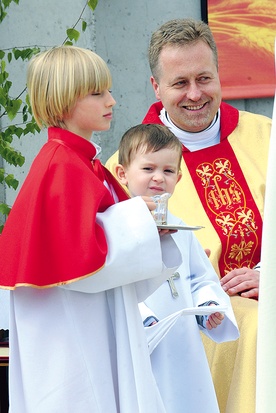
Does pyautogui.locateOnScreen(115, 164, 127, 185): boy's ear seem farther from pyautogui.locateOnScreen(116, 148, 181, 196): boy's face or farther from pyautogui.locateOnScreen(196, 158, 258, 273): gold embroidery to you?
pyautogui.locateOnScreen(196, 158, 258, 273): gold embroidery

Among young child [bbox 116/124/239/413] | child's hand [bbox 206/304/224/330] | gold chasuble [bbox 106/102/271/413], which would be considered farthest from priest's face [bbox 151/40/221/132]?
child's hand [bbox 206/304/224/330]

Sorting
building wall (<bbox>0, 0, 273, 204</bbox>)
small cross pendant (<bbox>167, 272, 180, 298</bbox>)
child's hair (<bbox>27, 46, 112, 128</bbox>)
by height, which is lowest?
small cross pendant (<bbox>167, 272, 180, 298</bbox>)

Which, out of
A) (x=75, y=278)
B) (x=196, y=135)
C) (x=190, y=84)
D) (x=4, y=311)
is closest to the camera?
(x=75, y=278)

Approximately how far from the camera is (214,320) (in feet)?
10.9

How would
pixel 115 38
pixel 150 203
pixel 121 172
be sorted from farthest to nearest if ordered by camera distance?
pixel 115 38 → pixel 121 172 → pixel 150 203

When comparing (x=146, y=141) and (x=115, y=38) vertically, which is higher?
(x=115, y=38)

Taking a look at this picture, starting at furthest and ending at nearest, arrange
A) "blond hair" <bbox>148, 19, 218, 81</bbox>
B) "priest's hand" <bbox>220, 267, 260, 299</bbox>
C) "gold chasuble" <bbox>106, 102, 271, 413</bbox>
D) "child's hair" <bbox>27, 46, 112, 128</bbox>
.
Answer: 1. "blond hair" <bbox>148, 19, 218, 81</bbox>
2. "priest's hand" <bbox>220, 267, 260, 299</bbox>
3. "gold chasuble" <bbox>106, 102, 271, 413</bbox>
4. "child's hair" <bbox>27, 46, 112, 128</bbox>

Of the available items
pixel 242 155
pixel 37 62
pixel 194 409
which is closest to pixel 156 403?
pixel 194 409

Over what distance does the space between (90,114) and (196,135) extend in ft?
5.10

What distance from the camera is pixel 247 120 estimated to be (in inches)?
185

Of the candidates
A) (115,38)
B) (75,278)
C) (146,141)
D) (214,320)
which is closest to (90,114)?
(146,141)

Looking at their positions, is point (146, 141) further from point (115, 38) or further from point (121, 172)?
point (115, 38)

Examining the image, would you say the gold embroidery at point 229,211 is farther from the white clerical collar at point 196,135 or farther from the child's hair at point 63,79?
the child's hair at point 63,79

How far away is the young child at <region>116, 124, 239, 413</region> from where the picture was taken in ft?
10.8
